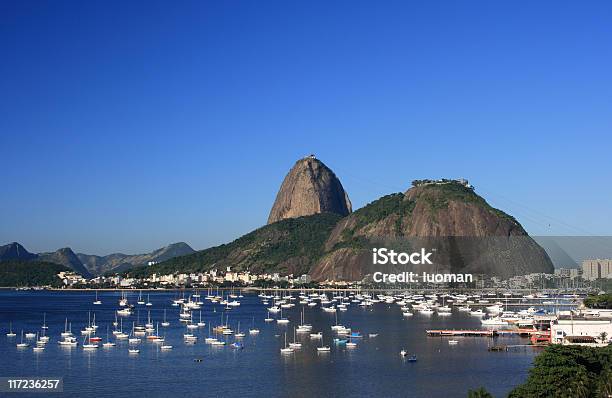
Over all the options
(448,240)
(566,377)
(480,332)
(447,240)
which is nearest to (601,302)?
(480,332)

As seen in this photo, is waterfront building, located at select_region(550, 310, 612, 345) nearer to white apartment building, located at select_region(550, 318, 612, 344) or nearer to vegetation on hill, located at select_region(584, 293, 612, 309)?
white apartment building, located at select_region(550, 318, 612, 344)

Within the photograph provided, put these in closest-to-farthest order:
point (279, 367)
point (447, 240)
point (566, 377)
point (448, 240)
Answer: point (566, 377) → point (279, 367) → point (448, 240) → point (447, 240)

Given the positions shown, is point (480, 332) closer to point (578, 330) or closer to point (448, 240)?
point (578, 330)

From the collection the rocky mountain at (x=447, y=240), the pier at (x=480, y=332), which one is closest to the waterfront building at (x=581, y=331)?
the pier at (x=480, y=332)

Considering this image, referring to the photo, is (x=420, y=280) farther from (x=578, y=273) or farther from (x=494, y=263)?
(x=578, y=273)

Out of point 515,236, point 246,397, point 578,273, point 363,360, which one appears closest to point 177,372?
point 246,397

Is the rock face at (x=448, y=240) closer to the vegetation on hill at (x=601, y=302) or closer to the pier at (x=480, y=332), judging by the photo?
the vegetation on hill at (x=601, y=302)
